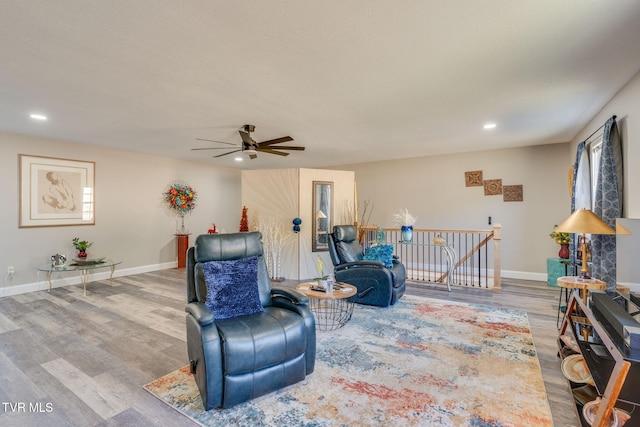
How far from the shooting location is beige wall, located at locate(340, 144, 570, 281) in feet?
18.6

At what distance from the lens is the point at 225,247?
261cm

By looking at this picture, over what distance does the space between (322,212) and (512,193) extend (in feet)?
12.5

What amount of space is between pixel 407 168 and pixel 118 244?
6.43m

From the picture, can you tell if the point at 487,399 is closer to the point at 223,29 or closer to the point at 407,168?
the point at 223,29

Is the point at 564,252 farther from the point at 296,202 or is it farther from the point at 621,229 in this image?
the point at 296,202

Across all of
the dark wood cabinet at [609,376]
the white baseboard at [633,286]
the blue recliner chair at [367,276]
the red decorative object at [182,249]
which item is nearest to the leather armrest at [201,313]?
the dark wood cabinet at [609,376]

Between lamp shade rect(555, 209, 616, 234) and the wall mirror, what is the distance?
366 cm

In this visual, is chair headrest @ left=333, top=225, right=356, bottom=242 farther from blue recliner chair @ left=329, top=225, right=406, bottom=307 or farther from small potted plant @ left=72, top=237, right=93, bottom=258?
small potted plant @ left=72, top=237, right=93, bottom=258

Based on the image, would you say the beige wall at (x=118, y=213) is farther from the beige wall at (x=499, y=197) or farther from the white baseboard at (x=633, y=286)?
the white baseboard at (x=633, y=286)

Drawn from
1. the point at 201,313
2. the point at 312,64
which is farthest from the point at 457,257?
the point at 201,313

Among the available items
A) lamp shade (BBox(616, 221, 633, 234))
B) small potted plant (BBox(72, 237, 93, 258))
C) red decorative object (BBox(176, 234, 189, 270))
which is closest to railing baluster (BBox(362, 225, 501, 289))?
lamp shade (BBox(616, 221, 633, 234))

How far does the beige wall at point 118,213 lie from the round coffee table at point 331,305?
169 inches

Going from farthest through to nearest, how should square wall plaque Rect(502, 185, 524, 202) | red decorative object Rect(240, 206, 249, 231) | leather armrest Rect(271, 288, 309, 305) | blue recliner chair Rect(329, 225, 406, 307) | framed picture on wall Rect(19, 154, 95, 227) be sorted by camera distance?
red decorative object Rect(240, 206, 249, 231) < square wall plaque Rect(502, 185, 524, 202) < framed picture on wall Rect(19, 154, 95, 227) < blue recliner chair Rect(329, 225, 406, 307) < leather armrest Rect(271, 288, 309, 305)

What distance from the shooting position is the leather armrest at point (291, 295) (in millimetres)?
2455
